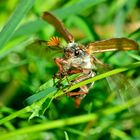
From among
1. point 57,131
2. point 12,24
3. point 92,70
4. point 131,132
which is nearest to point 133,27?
point 131,132

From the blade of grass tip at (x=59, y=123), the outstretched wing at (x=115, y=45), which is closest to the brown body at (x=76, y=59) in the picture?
the outstretched wing at (x=115, y=45)

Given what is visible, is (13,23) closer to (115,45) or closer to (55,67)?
(115,45)

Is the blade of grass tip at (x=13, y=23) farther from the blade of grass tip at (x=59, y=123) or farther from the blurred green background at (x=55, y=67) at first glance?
the blade of grass tip at (x=59, y=123)

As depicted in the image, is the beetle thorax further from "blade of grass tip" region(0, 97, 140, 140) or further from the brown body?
"blade of grass tip" region(0, 97, 140, 140)

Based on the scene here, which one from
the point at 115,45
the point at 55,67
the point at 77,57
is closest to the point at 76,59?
the point at 77,57

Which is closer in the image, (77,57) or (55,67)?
(77,57)

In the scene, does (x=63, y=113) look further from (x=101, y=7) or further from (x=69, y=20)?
(x=101, y=7)
